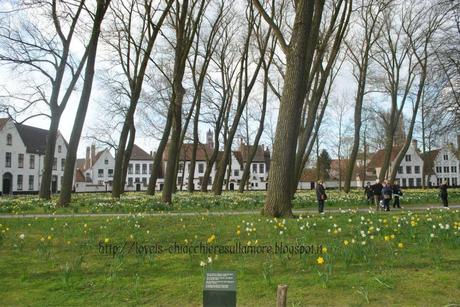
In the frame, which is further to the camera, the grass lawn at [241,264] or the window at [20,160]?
the window at [20,160]

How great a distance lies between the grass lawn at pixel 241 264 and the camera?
6.21 m

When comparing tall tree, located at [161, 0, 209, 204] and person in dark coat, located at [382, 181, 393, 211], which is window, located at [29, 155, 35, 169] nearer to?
tall tree, located at [161, 0, 209, 204]

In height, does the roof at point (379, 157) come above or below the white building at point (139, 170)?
above

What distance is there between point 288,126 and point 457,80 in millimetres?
15657

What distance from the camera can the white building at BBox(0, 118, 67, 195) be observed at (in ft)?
199

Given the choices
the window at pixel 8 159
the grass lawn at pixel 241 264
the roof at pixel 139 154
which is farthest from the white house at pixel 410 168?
the grass lawn at pixel 241 264

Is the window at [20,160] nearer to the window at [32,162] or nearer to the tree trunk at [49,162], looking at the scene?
the window at [32,162]

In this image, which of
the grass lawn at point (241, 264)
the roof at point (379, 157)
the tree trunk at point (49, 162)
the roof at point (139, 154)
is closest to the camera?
the grass lawn at point (241, 264)

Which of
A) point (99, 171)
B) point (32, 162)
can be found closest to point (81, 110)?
point (32, 162)

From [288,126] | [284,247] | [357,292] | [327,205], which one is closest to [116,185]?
[327,205]

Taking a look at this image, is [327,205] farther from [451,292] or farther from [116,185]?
[451,292]

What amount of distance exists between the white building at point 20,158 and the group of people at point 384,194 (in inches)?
1937

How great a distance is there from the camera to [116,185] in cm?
2559

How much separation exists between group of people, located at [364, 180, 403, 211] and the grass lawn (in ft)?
30.0
